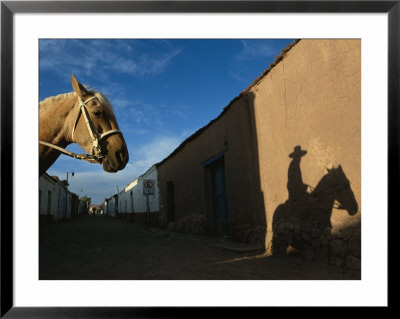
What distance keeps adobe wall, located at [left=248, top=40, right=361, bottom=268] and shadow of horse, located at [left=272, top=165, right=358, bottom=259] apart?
15 mm

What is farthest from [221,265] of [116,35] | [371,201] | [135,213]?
[135,213]

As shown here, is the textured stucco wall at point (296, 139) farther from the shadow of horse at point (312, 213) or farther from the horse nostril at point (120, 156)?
the horse nostril at point (120, 156)

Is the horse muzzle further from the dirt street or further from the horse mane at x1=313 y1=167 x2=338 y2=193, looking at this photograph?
the horse mane at x1=313 y1=167 x2=338 y2=193

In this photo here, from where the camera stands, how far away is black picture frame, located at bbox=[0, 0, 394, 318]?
229 cm

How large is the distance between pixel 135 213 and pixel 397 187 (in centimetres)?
1709

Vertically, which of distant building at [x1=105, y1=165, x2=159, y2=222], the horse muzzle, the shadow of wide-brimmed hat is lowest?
distant building at [x1=105, y1=165, x2=159, y2=222]

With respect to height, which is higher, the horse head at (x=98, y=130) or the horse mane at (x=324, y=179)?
the horse head at (x=98, y=130)

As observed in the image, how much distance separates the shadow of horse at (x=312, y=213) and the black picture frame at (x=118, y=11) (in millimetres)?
1014

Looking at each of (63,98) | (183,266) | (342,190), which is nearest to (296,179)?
(342,190)

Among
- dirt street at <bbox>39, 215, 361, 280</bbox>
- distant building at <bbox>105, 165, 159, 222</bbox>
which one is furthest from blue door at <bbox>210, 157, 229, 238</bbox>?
distant building at <bbox>105, 165, 159, 222</bbox>

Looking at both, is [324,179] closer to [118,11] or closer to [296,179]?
[296,179]

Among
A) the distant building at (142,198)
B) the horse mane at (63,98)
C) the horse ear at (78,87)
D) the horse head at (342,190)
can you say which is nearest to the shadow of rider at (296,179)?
the horse head at (342,190)

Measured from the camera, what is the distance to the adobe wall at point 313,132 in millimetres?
3252

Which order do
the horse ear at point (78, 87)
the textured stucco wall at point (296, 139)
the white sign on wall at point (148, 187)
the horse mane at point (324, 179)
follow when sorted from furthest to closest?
1. the white sign on wall at point (148, 187)
2. the horse mane at point (324, 179)
3. the textured stucco wall at point (296, 139)
4. the horse ear at point (78, 87)
